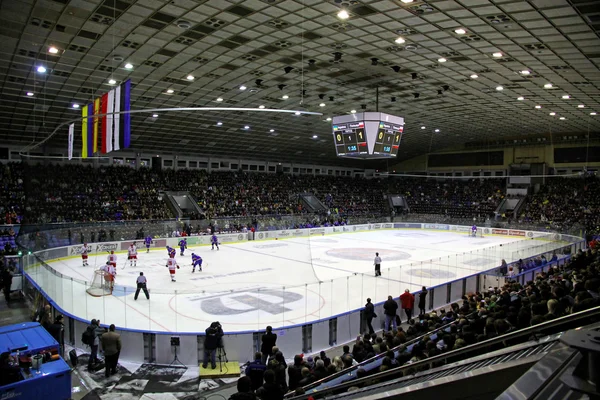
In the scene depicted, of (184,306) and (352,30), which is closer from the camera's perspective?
(184,306)

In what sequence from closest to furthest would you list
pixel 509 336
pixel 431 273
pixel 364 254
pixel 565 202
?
pixel 509 336, pixel 431 273, pixel 364 254, pixel 565 202

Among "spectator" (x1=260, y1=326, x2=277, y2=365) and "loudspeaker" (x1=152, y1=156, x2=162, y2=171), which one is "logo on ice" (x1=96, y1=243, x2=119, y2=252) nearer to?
"loudspeaker" (x1=152, y1=156, x2=162, y2=171)

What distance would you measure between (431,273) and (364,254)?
9526 mm

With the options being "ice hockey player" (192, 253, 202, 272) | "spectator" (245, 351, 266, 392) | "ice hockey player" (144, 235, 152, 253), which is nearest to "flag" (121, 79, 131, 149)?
"spectator" (245, 351, 266, 392)

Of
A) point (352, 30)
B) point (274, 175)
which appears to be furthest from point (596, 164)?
point (352, 30)

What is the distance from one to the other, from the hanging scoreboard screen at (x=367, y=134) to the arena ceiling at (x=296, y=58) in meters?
2.69

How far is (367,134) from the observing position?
61.1 feet

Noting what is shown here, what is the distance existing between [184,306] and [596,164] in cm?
4617

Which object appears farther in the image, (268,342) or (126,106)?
(126,106)

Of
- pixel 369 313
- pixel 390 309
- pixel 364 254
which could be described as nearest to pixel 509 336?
pixel 369 313

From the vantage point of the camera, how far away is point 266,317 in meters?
11.3

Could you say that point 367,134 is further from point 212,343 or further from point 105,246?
point 105,246

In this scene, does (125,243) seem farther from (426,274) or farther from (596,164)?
(596,164)

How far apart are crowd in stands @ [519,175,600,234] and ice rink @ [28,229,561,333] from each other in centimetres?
1042
